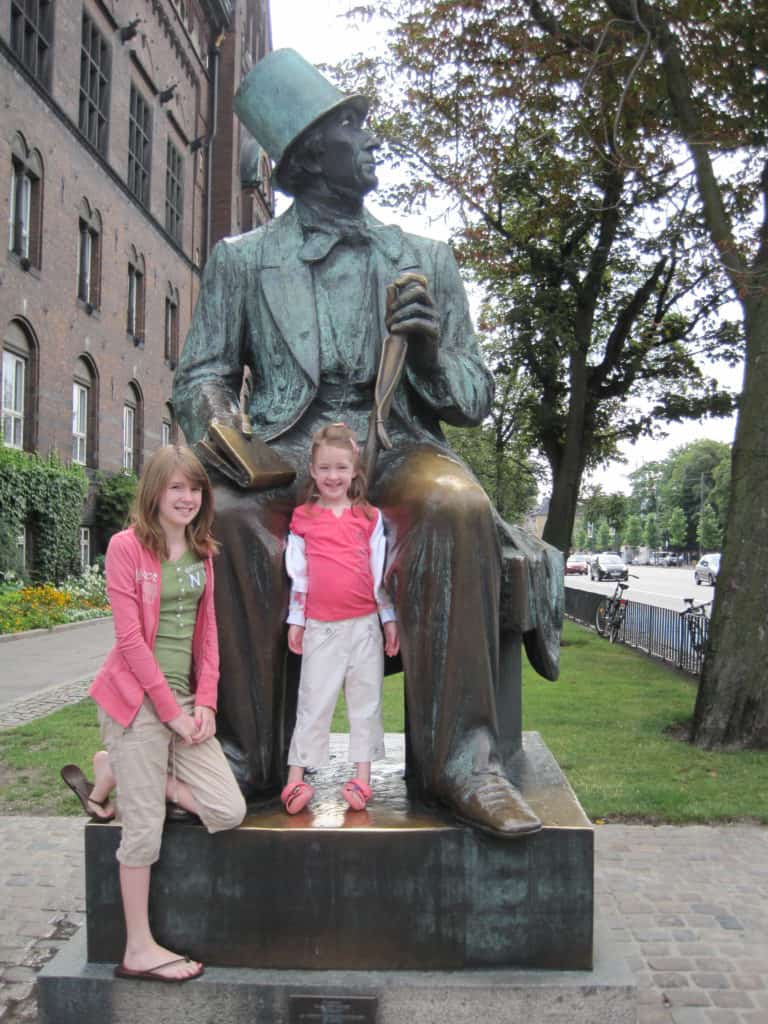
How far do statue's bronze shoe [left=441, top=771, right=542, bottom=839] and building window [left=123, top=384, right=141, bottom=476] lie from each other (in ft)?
82.7

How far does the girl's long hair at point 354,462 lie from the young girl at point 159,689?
13.5 inches

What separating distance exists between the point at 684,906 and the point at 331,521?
2.76 meters

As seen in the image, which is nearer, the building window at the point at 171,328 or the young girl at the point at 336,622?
the young girl at the point at 336,622

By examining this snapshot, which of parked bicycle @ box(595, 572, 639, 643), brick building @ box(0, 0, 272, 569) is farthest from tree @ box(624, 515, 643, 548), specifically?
parked bicycle @ box(595, 572, 639, 643)

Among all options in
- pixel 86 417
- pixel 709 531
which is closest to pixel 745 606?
pixel 86 417

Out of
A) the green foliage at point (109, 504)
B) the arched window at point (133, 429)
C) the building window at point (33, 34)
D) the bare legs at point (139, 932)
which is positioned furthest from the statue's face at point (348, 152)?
the arched window at point (133, 429)

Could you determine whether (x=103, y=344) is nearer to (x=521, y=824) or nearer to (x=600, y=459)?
(x=600, y=459)

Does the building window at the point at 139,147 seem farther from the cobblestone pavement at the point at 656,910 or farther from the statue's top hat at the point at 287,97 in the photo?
the statue's top hat at the point at 287,97

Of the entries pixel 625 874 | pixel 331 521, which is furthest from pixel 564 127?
pixel 331 521

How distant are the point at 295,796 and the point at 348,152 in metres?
2.20

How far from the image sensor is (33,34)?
66.6 feet

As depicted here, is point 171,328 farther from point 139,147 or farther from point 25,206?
point 25,206

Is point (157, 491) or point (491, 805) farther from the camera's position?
point (157, 491)

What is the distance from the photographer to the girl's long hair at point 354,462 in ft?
9.33
